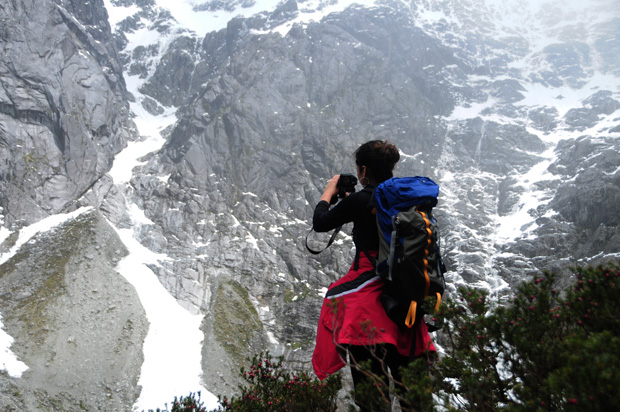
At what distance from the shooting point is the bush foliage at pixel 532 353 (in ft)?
8.18

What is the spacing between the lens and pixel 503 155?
13038 centimetres

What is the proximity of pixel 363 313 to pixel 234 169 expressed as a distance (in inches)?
4199

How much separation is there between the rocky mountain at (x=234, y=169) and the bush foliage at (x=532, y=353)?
5244 centimetres

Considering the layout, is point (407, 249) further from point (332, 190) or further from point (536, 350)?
point (536, 350)

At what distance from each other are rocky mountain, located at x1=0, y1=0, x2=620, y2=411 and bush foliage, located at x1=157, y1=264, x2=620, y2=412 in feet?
172

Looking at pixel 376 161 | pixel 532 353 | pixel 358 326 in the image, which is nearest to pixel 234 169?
pixel 376 161

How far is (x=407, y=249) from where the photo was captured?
3.61 meters

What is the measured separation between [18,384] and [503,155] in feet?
427

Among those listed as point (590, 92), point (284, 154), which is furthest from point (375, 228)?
point (590, 92)

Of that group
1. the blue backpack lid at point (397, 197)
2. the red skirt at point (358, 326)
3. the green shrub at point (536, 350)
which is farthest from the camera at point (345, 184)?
the green shrub at point (536, 350)

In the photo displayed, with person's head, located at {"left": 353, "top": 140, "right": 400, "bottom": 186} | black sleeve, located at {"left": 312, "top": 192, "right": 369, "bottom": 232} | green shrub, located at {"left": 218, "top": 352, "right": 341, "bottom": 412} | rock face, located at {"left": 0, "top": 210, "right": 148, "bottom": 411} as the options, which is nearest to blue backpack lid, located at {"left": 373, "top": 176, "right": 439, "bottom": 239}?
black sleeve, located at {"left": 312, "top": 192, "right": 369, "bottom": 232}

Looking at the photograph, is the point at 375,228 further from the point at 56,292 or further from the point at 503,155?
the point at 503,155

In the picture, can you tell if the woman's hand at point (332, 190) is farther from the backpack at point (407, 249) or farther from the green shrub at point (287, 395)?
the green shrub at point (287, 395)

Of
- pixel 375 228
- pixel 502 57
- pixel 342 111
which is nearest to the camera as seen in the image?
pixel 375 228
